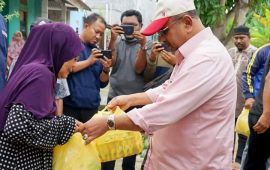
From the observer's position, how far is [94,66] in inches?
170

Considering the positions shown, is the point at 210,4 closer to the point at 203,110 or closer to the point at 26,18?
the point at 26,18

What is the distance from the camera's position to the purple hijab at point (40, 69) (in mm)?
2328

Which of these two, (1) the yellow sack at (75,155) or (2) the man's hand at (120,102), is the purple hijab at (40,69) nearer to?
(1) the yellow sack at (75,155)

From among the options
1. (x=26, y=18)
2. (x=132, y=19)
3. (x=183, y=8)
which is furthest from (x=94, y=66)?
(x=26, y=18)

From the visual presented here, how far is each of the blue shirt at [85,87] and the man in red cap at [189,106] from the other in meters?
1.90

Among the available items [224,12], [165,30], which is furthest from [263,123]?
[224,12]

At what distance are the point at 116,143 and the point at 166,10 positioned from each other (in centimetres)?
90

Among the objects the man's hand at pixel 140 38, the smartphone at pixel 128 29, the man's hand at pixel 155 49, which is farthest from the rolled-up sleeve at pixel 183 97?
the smartphone at pixel 128 29

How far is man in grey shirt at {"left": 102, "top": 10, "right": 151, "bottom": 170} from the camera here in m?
4.45

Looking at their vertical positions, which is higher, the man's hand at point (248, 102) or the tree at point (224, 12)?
the tree at point (224, 12)

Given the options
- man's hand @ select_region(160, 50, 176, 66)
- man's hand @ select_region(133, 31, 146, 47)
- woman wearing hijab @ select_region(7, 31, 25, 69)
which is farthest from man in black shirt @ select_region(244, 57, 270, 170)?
woman wearing hijab @ select_region(7, 31, 25, 69)

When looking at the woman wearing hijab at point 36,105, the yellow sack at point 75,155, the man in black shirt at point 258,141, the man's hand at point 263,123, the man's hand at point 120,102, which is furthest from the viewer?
the man in black shirt at point 258,141

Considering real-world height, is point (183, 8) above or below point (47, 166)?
above

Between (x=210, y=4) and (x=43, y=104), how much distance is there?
7537 mm
